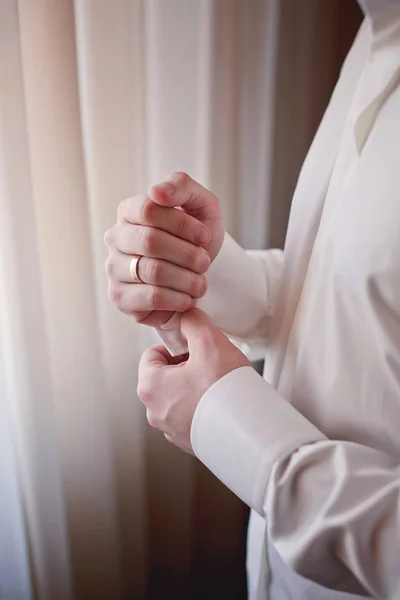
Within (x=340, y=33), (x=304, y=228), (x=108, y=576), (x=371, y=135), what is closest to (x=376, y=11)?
(x=371, y=135)

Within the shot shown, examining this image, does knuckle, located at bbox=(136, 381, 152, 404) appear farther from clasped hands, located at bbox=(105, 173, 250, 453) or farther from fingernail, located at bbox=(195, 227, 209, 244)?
fingernail, located at bbox=(195, 227, 209, 244)

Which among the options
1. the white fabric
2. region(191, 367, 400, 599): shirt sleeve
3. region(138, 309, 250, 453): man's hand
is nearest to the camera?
region(191, 367, 400, 599): shirt sleeve

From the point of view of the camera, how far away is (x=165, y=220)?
54 centimetres

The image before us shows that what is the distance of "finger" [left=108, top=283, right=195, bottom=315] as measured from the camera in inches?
22.0

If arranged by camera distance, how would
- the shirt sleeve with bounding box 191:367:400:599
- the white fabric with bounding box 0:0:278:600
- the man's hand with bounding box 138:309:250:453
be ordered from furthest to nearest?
the white fabric with bounding box 0:0:278:600
the man's hand with bounding box 138:309:250:453
the shirt sleeve with bounding box 191:367:400:599

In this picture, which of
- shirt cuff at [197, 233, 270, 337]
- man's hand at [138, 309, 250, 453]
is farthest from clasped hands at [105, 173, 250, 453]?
shirt cuff at [197, 233, 270, 337]

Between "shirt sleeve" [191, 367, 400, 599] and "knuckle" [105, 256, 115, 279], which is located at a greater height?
"knuckle" [105, 256, 115, 279]

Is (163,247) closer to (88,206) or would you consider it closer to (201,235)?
(201,235)

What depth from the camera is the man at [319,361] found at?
0.43m

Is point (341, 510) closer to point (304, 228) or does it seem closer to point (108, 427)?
point (304, 228)

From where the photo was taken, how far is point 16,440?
77 centimetres

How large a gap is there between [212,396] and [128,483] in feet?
1.67

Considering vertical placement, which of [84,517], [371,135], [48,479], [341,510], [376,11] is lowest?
[84,517]

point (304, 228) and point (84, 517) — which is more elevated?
point (304, 228)
